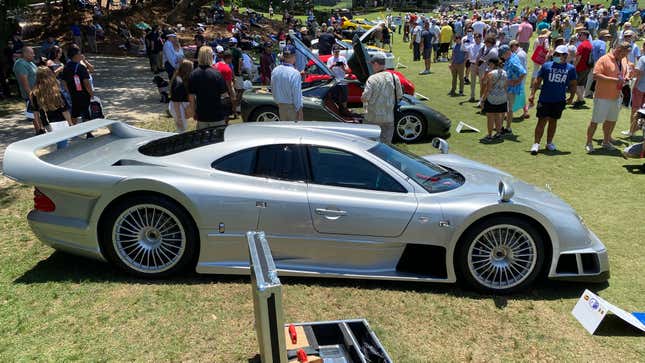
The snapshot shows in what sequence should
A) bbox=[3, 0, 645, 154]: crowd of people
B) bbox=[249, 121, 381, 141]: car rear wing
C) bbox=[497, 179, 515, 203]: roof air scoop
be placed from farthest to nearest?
bbox=[3, 0, 645, 154]: crowd of people < bbox=[249, 121, 381, 141]: car rear wing < bbox=[497, 179, 515, 203]: roof air scoop

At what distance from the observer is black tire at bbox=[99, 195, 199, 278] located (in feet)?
13.5

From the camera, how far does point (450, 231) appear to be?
4.03 m

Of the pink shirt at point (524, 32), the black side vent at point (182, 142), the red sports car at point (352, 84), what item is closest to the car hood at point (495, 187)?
the black side vent at point (182, 142)

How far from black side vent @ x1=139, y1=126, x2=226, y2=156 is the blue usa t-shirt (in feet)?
19.8

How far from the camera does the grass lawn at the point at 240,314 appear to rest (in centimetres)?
344

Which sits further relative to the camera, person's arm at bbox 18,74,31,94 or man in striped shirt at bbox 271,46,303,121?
person's arm at bbox 18,74,31,94

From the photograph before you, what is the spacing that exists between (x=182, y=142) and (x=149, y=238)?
38.8 inches

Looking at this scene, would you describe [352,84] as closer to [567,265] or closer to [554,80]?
[554,80]

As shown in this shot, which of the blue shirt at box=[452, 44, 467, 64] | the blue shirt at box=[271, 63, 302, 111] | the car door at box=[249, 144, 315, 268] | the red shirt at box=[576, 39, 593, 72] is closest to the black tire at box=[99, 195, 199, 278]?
the car door at box=[249, 144, 315, 268]

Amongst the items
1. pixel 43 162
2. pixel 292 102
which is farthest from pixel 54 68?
pixel 43 162

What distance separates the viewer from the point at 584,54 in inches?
467

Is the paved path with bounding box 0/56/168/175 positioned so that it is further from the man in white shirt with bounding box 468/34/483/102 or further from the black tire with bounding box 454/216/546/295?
the man in white shirt with bounding box 468/34/483/102

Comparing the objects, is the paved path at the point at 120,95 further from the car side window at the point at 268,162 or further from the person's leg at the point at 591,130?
the person's leg at the point at 591,130

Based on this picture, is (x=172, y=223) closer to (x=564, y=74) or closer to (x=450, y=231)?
(x=450, y=231)
